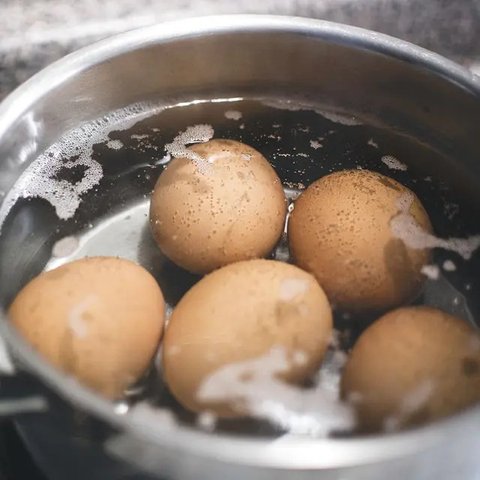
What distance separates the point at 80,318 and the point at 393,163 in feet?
1.39

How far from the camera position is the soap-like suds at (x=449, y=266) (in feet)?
2.41

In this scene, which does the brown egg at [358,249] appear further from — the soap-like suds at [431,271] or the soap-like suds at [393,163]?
the soap-like suds at [393,163]

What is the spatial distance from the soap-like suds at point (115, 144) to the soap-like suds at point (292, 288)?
0.32 meters

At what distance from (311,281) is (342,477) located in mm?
205

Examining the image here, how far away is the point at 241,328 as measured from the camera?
58 cm

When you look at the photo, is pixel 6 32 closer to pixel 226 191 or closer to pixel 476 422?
pixel 226 191

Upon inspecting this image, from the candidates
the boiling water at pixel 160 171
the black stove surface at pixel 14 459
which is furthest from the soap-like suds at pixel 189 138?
the black stove surface at pixel 14 459

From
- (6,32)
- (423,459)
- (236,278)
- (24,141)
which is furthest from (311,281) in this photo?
(6,32)

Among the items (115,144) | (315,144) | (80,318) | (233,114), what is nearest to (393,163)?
(315,144)

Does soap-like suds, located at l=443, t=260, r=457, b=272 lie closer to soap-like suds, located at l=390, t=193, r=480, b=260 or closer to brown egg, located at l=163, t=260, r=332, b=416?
soap-like suds, located at l=390, t=193, r=480, b=260

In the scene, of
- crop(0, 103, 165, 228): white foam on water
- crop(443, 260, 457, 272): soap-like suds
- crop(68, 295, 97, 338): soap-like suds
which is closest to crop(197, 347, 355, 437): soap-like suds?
crop(68, 295, 97, 338): soap-like suds

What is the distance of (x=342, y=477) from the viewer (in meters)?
0.46

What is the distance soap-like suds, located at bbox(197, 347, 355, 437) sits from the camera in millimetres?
578

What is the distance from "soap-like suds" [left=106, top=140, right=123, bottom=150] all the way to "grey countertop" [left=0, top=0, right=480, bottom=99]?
0.45 feet
